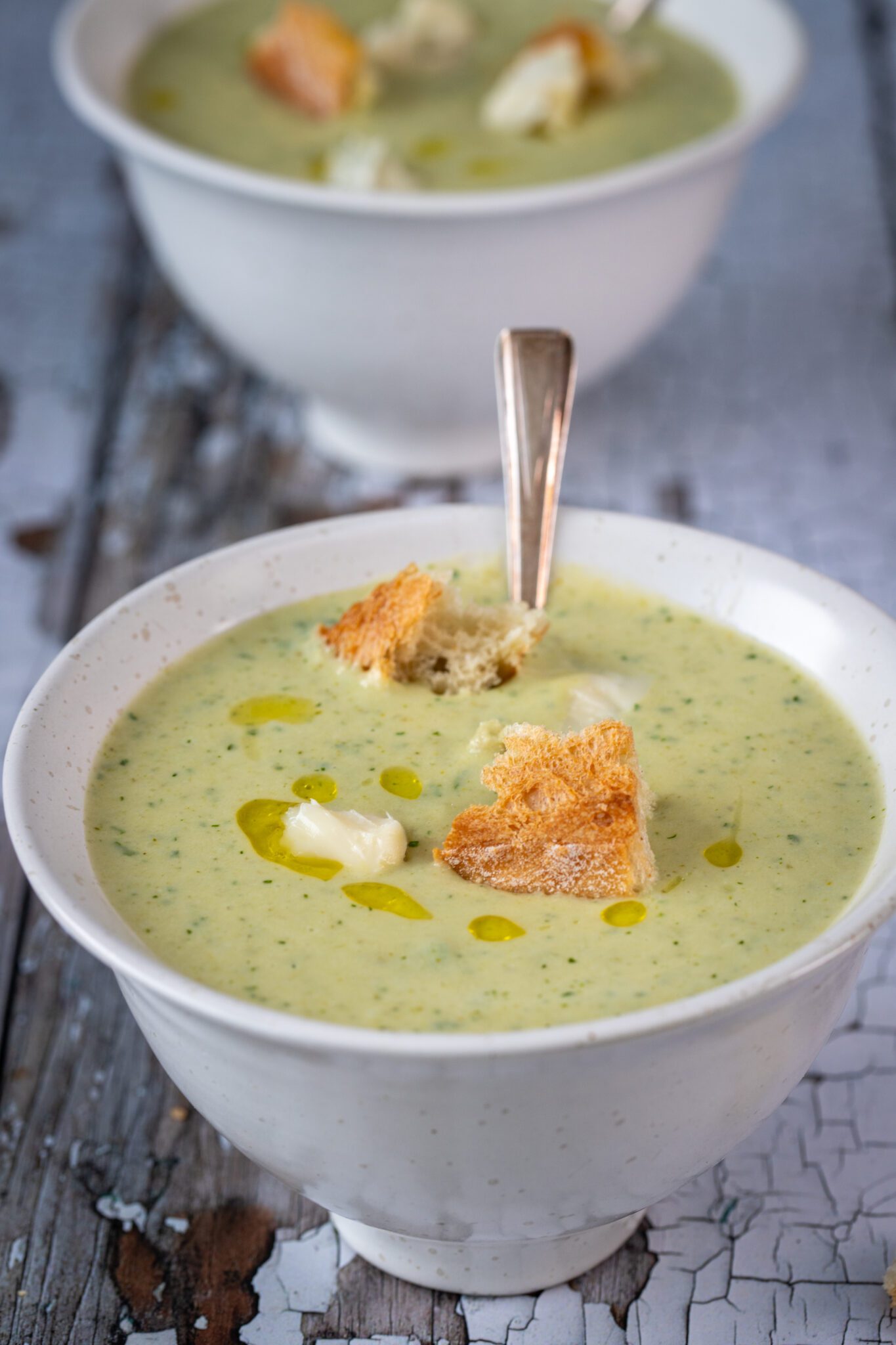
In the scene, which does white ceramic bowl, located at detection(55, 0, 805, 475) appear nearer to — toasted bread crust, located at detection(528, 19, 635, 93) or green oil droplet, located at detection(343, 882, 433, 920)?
toasted bread crust, located at detection(528, 19, 635, 93)

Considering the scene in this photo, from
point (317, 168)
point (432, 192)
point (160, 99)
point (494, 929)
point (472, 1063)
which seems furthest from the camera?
point (160, 99)

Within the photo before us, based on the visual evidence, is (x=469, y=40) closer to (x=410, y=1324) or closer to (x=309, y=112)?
(x=309, y=112)

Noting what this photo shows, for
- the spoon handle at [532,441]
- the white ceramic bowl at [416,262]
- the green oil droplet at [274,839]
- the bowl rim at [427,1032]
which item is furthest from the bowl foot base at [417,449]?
the bowl rim at [427,1032]

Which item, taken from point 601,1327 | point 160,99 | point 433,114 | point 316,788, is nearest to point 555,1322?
point 601,1327

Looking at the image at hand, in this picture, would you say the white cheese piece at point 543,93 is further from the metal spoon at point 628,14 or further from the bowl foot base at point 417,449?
the bowl foot base at point 417,449

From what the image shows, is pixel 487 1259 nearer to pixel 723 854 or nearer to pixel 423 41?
pixel 723 854

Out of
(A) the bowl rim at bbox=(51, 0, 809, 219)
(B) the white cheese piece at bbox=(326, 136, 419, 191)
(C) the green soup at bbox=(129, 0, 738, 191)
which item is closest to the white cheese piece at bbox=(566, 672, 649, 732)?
(A) the bowl rim at bbox=(51, 0, 809, 219)
